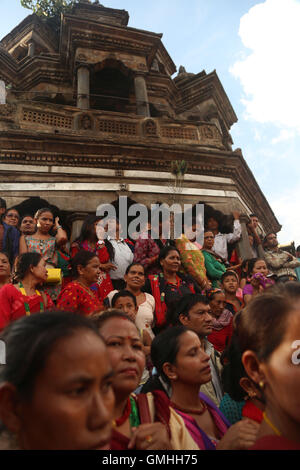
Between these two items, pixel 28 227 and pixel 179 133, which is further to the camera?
pixel 179 133

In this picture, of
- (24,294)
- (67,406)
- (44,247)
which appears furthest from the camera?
(44,247)

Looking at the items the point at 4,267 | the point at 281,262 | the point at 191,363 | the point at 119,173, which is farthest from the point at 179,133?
the point at 191,363

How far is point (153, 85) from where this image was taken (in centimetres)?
1491

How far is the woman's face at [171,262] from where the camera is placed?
16.9 feet

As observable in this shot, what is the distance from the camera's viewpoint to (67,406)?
1.11 m

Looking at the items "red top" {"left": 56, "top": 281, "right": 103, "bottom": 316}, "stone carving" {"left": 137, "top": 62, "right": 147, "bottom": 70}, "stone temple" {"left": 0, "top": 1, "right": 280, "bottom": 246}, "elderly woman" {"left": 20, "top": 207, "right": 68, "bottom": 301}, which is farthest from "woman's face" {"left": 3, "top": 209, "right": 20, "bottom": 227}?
"stone carving" {"left": 137, "top": 62, "right": 147, "bottom": 70}

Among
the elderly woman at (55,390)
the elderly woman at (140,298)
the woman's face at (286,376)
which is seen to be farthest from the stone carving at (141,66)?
the elderly woman at (55,390)

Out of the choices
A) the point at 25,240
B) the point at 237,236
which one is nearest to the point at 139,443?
the point at 25,240

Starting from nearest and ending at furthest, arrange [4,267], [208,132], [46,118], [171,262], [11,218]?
[4,267] < [171,262] < [11,218] < [46,118] < [208,132]

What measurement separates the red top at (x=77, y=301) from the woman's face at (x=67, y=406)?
2424 mm

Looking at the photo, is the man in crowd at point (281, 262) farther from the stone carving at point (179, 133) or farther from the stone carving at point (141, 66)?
the stone carving at point (141, 66)

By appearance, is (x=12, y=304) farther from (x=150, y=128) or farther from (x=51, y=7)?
(x=51, y=7)

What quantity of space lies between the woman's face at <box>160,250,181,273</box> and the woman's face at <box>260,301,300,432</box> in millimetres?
3622

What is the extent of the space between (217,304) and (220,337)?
68 centimetres
